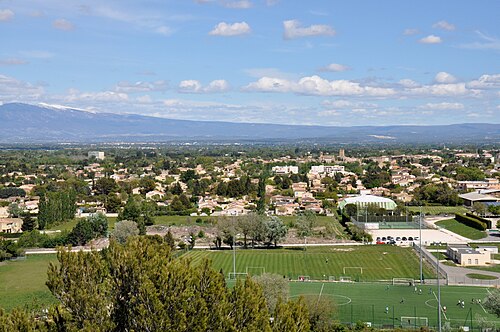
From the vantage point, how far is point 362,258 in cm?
4031

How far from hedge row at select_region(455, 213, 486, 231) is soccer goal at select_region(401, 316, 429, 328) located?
87.1ft

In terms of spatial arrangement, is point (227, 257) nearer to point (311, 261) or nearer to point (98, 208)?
point (311, 261)

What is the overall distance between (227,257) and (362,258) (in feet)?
28.2

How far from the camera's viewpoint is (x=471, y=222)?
52.1 m

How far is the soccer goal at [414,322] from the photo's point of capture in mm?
24978

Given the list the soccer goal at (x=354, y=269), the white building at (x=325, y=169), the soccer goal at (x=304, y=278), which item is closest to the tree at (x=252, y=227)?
the soccer goal at (x=354, y=269)

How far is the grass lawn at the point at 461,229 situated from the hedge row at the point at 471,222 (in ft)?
1.17

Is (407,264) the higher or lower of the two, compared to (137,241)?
lower

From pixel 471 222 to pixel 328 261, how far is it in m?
18.5

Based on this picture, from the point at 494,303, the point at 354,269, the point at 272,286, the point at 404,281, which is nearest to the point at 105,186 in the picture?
the point at 354,269

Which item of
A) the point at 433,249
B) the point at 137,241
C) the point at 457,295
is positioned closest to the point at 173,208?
the point at 433,249

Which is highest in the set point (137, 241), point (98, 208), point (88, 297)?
point (137, 241)

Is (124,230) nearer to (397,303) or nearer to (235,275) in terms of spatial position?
(235,275)

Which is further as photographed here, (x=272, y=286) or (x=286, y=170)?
(x=286, y=170)
